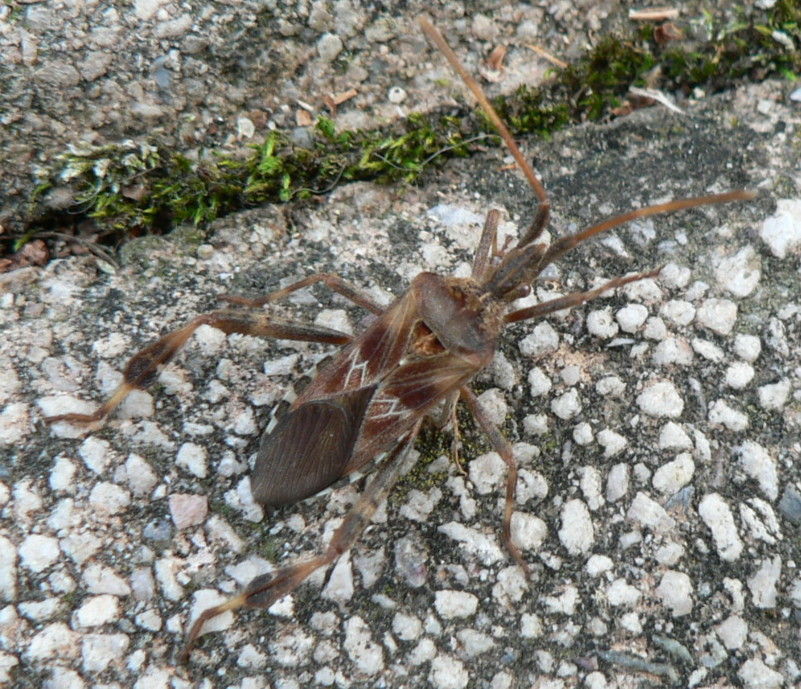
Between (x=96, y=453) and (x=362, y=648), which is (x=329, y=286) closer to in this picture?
(x=96, y=453)

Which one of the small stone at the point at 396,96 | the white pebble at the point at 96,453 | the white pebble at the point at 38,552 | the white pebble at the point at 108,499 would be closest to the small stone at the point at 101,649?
the white pebble at the point at 38,552

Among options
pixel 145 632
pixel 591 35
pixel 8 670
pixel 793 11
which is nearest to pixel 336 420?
pixel 145 632

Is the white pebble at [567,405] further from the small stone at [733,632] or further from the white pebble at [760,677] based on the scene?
the white pebble at [760,677]

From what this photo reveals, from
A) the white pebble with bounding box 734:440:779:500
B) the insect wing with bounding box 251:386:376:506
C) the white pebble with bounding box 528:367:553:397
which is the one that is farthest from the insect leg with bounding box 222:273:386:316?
the white pebble with bounding box 734:440:779:500

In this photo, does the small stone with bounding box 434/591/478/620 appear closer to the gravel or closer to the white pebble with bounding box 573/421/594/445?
the gravel

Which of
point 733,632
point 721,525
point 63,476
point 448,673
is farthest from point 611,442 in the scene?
point 63,476

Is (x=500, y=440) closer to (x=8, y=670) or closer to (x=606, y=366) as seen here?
(x=606, y=366)
